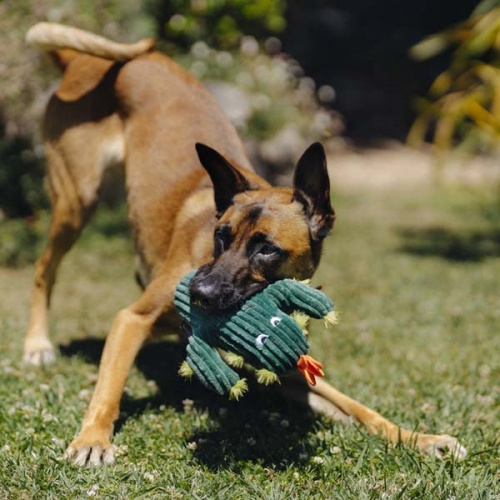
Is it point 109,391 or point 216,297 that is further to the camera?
point 109,391

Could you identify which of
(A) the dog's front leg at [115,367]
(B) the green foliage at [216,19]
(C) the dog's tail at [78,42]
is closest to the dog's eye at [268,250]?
(A) the dog's front leg at [115,367]

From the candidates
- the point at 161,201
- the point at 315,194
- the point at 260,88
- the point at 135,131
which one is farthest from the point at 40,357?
the point at 260,88

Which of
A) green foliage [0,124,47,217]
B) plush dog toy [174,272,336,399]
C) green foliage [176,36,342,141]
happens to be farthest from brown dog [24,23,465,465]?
green foliage [176,36,342,141]

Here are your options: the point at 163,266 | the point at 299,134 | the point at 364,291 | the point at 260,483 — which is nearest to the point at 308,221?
the point at 163,266

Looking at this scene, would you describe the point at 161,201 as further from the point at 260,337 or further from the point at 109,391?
the point at 260,337

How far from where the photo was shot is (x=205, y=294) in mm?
3004

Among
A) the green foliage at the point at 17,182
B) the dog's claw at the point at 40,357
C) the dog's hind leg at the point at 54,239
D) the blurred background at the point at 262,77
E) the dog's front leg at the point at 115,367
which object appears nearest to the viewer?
the dog's front leg at the point at 115,367

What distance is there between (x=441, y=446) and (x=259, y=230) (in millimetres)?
1264

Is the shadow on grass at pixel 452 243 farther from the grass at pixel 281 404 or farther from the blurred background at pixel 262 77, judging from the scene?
the blurred background at pixel 262 77

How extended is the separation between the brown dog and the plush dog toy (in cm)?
11

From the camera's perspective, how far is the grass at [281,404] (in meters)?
2.98

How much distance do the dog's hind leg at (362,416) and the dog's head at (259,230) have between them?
0.72 meters

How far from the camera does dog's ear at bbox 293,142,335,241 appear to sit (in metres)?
3.43

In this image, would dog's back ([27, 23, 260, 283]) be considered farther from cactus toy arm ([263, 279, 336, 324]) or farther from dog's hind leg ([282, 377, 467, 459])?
cactus toy arm ([263, 279, 336, 324])
